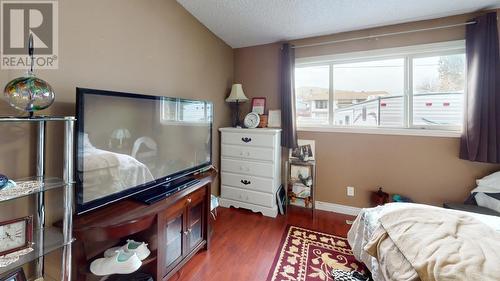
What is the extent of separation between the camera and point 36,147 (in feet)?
3.66

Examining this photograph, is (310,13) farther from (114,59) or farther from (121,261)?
(121,261)

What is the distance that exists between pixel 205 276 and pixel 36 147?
Result: 140 cm

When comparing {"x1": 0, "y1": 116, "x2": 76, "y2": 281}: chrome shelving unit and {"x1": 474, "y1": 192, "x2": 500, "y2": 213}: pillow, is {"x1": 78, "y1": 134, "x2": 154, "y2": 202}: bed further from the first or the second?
{"x1": 474, "y1": 192, "x2": 500, "y2": 213}: pillow

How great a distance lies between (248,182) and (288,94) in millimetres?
1297

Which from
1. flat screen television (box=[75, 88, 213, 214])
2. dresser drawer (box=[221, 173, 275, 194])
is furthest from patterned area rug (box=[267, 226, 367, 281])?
flat screen television (box=[75, 88, 213, 214])

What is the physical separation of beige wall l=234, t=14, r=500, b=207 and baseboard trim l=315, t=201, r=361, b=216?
0.17ft

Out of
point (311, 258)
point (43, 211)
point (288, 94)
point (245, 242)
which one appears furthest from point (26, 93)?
point (288, 94)

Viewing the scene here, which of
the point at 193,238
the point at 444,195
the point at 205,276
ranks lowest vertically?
the point at 205,276

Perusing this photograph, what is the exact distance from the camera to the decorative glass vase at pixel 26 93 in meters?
0.88

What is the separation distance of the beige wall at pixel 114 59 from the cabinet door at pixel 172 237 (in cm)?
63

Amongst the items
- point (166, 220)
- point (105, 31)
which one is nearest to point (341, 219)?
point (166, 220)

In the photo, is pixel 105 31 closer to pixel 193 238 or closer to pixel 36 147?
pixel 36 147

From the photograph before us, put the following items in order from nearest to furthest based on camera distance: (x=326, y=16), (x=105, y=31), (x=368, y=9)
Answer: (x=105, y=31) → (x=368, y=9) → (x=326, y=16)

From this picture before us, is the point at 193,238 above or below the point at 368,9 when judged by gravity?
below
